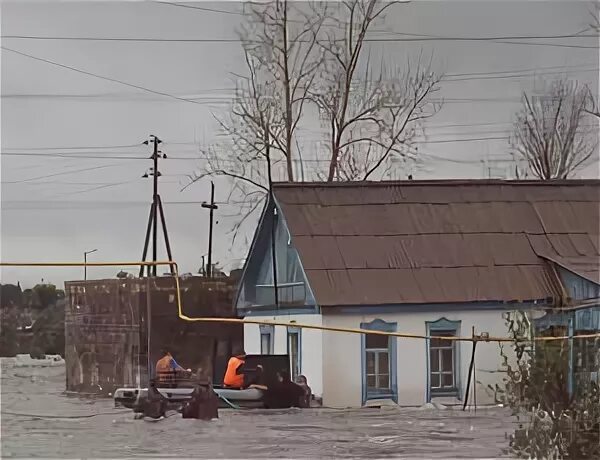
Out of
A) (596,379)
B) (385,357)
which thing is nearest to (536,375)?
(596,379)

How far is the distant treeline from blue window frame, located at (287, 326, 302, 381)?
296mm

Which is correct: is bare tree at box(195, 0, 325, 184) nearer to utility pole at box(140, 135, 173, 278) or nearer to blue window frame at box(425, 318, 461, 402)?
utility pole at box(140, 135, 173, 278)

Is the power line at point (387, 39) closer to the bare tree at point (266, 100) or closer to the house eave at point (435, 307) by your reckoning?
the bare tree at point (266, 100)

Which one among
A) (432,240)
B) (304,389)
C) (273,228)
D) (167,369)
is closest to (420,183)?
(432,240)

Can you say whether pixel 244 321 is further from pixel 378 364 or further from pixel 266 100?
pixel 266 100

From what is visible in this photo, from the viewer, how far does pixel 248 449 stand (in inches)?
45.1

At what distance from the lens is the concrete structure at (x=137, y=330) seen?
45.2 inches

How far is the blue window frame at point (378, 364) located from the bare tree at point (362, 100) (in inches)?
8.1

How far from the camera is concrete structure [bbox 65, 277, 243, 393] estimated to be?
1148 millimetres

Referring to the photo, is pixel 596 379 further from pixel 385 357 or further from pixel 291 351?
pixel 291 351

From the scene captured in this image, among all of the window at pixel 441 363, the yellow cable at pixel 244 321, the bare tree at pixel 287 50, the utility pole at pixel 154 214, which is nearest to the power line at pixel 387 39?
the bare tree at pixel 287 50

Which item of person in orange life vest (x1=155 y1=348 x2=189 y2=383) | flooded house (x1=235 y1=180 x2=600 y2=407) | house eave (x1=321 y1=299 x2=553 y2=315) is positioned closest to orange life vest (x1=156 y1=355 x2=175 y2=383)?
person in orange life vest (x1=155 y1=348 x2=189 y2=383)

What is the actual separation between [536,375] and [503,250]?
177mm

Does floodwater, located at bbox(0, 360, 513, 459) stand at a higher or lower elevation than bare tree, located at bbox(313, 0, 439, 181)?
lower
